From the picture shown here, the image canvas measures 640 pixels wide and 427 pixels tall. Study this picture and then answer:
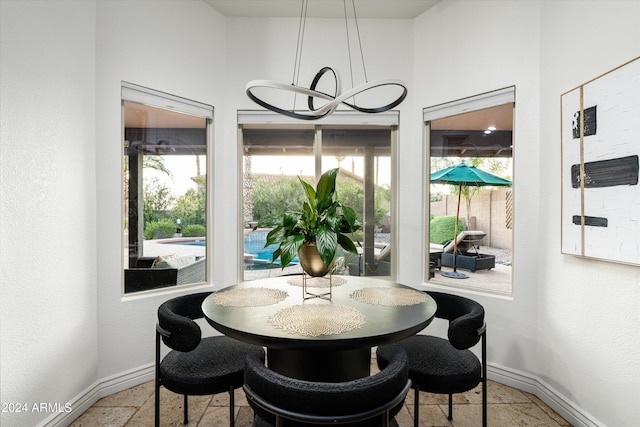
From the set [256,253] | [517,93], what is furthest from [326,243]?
[517,93]

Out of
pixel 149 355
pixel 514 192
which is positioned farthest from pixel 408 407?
pixel 149 355

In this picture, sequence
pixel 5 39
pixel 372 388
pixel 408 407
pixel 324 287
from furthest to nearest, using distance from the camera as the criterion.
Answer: pixel 408 407 → pixel 324 287 → pixel 5 39 → pixel 372 388

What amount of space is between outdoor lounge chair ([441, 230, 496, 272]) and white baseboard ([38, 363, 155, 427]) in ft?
8.77

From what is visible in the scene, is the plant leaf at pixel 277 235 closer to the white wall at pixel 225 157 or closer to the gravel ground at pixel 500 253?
the white wall at pixel 225 157

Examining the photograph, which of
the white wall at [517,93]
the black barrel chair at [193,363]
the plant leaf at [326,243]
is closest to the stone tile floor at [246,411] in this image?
the white wall at [517,93]

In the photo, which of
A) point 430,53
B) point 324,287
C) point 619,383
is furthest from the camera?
point 430,53

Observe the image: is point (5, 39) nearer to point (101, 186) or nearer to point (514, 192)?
point (101, 186)

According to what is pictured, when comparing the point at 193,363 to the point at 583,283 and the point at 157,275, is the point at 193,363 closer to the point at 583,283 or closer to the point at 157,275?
the point at 157,275

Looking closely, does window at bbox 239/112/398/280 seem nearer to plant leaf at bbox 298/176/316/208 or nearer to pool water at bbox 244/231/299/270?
pool water at bbox 244/231/299/270

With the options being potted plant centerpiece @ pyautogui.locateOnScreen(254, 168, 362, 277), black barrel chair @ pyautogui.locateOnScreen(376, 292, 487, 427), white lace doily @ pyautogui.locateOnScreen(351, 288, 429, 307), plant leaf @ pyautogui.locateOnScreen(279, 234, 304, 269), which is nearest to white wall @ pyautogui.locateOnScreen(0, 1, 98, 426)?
potted plant centerpiece @ pyautogui.locateOnScreen(254, 168, 362, 277)

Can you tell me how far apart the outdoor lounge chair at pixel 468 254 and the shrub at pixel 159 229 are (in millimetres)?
2468

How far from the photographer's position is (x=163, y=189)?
9.16 feet

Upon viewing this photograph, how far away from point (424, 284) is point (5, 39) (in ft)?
10.6

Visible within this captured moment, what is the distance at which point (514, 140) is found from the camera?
2.46m
